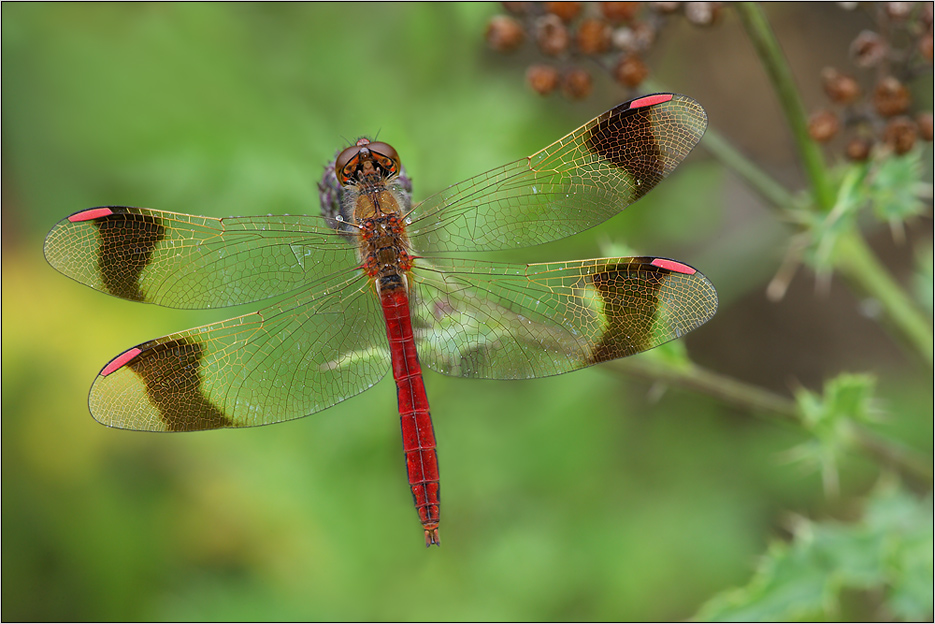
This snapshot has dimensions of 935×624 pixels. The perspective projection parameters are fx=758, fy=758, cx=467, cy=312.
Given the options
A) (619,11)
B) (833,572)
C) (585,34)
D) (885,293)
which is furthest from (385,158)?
(833,572)

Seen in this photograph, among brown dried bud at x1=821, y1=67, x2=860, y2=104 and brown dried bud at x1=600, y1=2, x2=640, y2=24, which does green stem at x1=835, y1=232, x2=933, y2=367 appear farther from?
brown dried bud at x1=600, y1=2, x2=640, y2=24

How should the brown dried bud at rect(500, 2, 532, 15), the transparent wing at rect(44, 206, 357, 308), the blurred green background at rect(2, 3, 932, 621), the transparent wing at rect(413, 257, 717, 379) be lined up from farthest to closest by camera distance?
the blurred green background at rect(2, 3, 932, 621), the brown dried bud at rect(500, 2, 532, 15), the transparent wing at rect(44, 206, 357, 308), the transparent wing at rect(413, 257, 717, 379)

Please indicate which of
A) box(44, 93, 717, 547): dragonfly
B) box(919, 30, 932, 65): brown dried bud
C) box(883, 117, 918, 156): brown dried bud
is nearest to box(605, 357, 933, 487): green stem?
box(44, 93, 717, 547): dragonfly

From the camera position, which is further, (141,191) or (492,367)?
(141,191)

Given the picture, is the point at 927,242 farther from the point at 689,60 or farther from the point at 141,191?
the point at 141,191

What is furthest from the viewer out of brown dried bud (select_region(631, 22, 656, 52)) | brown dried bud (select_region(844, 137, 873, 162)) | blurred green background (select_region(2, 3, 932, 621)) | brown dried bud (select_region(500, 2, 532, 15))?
blurred green background (select_region(2, 3, 932, 621))

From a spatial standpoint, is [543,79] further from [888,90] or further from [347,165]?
[888,90]

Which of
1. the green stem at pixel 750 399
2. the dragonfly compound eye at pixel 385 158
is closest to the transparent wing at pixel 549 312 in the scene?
the green stem at pixel 750 399

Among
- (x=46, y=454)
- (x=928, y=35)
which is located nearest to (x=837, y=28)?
(x=928, y=35)
